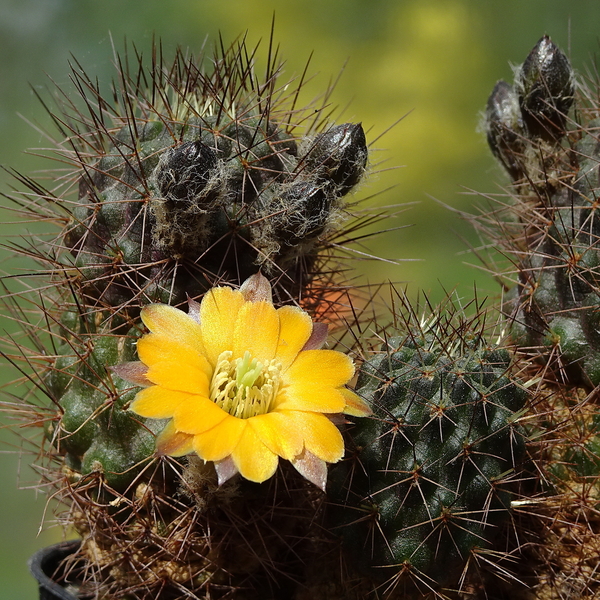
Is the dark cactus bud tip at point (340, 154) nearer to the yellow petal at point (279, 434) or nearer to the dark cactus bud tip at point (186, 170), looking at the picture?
the dark cactus bud tip at point (186, 170)

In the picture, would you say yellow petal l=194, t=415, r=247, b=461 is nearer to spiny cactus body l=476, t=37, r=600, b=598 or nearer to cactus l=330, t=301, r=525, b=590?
cactus l=330, t=301, r=525, b=590

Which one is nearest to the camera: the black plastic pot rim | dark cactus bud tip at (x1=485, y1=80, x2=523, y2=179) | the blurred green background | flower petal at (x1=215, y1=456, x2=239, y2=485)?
flower petal at (x1=215, y1=456, x2=239, y2=485)

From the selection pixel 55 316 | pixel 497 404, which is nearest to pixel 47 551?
pixel 55 316

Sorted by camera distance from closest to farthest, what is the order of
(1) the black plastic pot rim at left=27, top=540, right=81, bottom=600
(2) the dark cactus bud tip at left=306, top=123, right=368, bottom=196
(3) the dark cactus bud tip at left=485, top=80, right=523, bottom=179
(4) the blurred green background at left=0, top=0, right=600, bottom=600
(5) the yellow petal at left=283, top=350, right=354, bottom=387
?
(5) the yellow petal at left=283, top=350, right=354, bottom=387 < (2) the dark cactus bud tip at left=306, top=123, right=368, bottom=196 < (1) the black plastic pot rim at left=27, top=540, right=81, bottom=600 < (3) the dark cactus bud tip at left=485, top=80, right=523, bottom=179 < (4) the blurred green background at left=0, top=0, right=600, bottom=600

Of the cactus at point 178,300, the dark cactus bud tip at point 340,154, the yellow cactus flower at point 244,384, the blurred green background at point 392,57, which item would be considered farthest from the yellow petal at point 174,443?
the blurred green background at point 392,57

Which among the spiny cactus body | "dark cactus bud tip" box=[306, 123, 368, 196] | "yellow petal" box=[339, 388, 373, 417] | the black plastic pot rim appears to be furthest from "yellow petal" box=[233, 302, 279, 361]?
the black plastic pot rim

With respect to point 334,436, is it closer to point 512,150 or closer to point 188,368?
point 188,368
